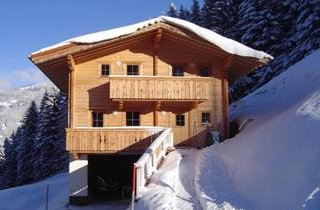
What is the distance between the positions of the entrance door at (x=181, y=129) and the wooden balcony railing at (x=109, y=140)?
328 cm

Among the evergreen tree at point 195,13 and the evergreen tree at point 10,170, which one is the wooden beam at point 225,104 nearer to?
the evergreen tree at point 195,13

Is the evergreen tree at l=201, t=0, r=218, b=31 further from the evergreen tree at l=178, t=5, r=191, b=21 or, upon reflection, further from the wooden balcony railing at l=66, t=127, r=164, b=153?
the wooden balcony railing at l=66, t=127, r=164, b=153

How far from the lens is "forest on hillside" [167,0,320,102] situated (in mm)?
35594

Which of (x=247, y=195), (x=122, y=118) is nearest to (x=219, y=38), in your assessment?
(x=122, y=118)

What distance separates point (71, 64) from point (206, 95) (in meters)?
7.12

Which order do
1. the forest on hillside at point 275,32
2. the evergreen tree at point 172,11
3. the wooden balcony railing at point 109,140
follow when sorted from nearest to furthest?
the wooden balcony railing at point 109,140 → the forest on hillside at point 275,32 → the evergreen tree at point 172,11

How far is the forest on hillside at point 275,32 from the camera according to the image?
35.6 metres

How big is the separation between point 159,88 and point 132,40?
3156mm

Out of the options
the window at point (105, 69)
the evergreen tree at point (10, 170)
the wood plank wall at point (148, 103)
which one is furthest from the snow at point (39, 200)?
the evergreen tree at point (10, 170)

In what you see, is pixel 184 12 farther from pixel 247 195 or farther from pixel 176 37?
pixel 247 195

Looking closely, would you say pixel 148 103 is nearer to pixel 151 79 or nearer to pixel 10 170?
pixel 151 79

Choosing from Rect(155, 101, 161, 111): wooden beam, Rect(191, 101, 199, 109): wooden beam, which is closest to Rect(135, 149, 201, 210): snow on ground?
Rect(155, 101, 161, 111): wooden beam

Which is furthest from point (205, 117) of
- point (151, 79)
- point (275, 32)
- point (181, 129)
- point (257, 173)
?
point (275, 32)

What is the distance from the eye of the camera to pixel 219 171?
15734 mm
